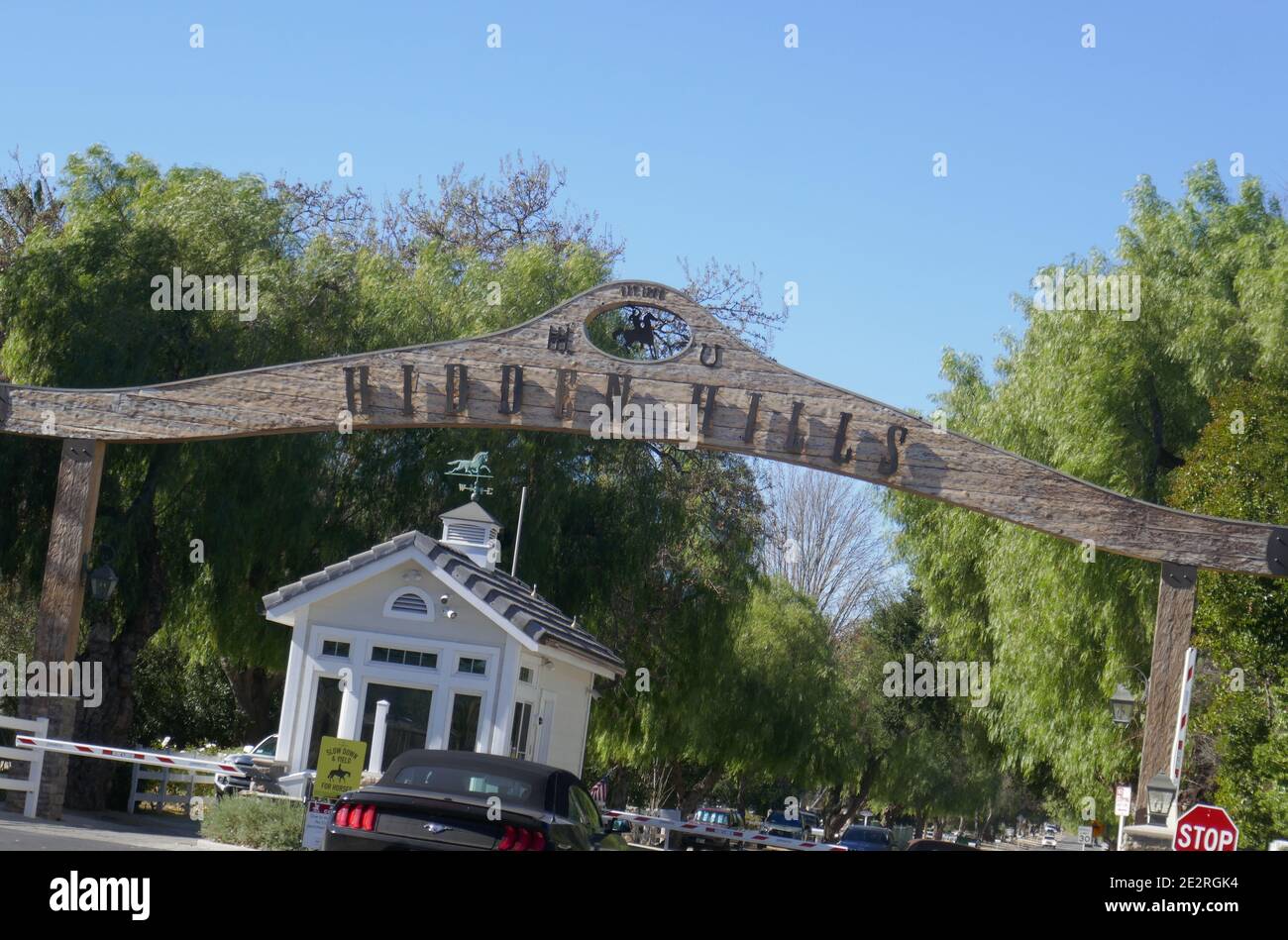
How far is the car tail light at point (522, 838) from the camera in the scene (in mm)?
8789

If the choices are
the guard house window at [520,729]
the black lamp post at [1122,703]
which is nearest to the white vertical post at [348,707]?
the guard house window at [520,729]

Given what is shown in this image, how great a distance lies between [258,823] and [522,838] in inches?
286

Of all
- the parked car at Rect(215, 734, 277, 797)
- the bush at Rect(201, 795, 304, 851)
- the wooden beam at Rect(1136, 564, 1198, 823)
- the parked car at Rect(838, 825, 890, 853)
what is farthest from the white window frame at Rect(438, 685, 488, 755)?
the parked car at Rect(838, 825, 890, 853)

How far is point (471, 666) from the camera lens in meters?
17.8

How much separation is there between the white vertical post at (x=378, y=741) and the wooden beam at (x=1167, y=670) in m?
9.11

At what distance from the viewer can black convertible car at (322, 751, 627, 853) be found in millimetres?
8773

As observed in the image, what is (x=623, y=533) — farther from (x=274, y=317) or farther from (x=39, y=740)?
(x=39, y=740)

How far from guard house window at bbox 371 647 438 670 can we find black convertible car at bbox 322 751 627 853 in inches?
280

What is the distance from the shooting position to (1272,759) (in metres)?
16.3

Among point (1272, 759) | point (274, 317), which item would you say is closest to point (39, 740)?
point (274, 317)

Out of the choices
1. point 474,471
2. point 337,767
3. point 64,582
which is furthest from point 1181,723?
point 474,471

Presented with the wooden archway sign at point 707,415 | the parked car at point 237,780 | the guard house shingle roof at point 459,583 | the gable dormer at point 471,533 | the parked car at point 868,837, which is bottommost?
the parked car at point 868,837

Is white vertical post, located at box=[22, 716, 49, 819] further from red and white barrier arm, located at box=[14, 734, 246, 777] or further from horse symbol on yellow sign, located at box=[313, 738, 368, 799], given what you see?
horse symbol on yellow sign, located at box=[313, 738, 368, 799]

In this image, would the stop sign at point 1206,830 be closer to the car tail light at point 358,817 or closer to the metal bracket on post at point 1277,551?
the metal bracket on post at point 1277,551
